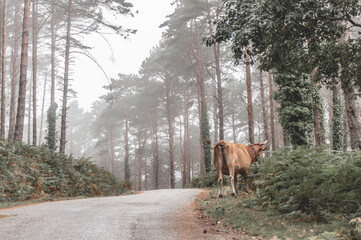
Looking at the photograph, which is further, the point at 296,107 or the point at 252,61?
the point at 296,107

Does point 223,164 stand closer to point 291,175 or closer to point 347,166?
point 291,175

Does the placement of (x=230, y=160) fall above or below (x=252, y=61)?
below

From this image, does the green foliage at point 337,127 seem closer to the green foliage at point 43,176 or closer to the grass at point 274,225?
the green foliage at point 43,176

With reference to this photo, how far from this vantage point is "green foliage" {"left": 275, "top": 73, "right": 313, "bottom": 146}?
590 inches

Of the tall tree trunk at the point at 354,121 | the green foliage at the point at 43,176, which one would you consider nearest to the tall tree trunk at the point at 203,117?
the green foliage at the point at 43,176

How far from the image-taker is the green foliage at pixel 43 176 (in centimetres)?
980

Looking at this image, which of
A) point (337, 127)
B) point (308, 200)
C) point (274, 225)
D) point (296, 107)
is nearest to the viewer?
point (274, 225)

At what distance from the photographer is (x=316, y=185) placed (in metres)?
4.53

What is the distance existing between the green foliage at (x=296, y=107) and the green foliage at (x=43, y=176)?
34.6 feet

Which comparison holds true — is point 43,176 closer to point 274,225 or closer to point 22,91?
point 22,91

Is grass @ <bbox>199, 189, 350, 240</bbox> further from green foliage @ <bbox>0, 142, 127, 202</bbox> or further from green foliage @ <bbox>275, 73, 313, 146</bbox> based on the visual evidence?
green foliage @ <bbox>275, 73, 313, 146</bbox>

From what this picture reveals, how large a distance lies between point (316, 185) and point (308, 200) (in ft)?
1.14

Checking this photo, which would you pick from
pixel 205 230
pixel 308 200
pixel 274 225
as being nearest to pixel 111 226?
pixel 205 230

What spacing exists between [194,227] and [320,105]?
1302cm
